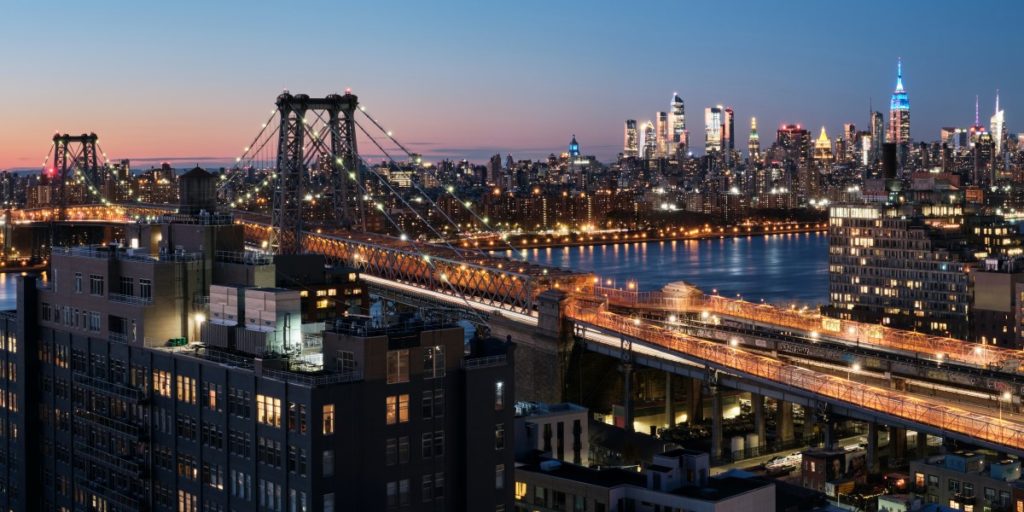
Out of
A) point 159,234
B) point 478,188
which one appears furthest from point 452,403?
point 478,188

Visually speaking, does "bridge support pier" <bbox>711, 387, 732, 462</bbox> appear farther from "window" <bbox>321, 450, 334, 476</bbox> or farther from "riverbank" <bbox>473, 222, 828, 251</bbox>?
"riverbank" <bbox>473, 222, 828, 251</bbox>

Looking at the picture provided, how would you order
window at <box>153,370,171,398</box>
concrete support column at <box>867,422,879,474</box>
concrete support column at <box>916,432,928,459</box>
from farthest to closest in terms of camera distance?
concrete support column at <box>916,432,928,459</box>, concrete support column at <box>867,422,879,474</box>, window at <box>153,370,171,398</box>

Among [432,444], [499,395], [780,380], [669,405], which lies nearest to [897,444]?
[780,380]

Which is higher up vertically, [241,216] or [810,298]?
[241,216]

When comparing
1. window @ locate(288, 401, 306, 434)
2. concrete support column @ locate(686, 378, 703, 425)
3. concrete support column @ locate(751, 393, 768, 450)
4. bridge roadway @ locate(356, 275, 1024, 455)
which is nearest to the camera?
window @ locate(288, 401, 306, 434)

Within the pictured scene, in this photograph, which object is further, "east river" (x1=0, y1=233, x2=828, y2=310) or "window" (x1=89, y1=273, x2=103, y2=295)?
"east river" (x1=0, y1=233, x2=828, y2=310)

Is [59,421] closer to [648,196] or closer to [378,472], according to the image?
[378,472]

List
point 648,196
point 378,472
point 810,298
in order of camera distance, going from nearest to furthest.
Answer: point 378,472
point 810,298
point 648,196

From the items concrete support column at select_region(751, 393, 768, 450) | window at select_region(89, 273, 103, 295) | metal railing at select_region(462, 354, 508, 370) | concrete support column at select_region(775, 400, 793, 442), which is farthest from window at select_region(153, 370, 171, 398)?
concrete support column at select_region(775, 400, 793, 442)
